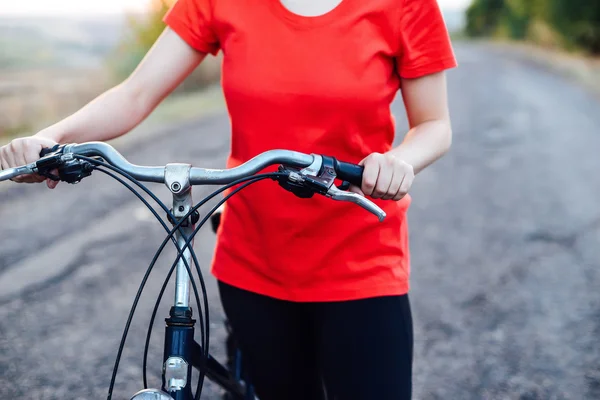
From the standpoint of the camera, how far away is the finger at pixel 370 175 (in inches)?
59.9

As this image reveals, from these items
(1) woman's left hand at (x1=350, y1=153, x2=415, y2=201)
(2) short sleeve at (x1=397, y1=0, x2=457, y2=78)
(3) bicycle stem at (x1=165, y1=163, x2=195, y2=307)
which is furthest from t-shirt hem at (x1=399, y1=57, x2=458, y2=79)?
(3) bicycle stem at (x1=165, y1=163, x2=195, y2=307)

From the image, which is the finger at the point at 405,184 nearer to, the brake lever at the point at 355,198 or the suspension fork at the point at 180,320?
the brake lever at the point at 355,198

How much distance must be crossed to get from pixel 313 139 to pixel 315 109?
7 centimetres

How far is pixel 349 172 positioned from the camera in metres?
1.52

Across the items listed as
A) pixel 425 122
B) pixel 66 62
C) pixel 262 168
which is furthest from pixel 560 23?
pixel 262 168

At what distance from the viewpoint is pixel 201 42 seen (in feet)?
6.42

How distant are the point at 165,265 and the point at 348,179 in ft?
12.1

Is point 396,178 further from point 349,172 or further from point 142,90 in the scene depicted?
point 142,90

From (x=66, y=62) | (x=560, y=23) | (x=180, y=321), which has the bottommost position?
(x=180, y=321)

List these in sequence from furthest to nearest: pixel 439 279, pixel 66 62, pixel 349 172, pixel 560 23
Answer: pixel 560 23 < pixel 66 62 < pixel 439 279 < pixel 349 172

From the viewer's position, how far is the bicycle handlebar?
1432mm

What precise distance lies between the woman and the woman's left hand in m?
0.21

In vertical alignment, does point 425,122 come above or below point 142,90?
below

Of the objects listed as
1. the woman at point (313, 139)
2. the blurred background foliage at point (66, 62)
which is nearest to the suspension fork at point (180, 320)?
the woman at point (313, 139)
